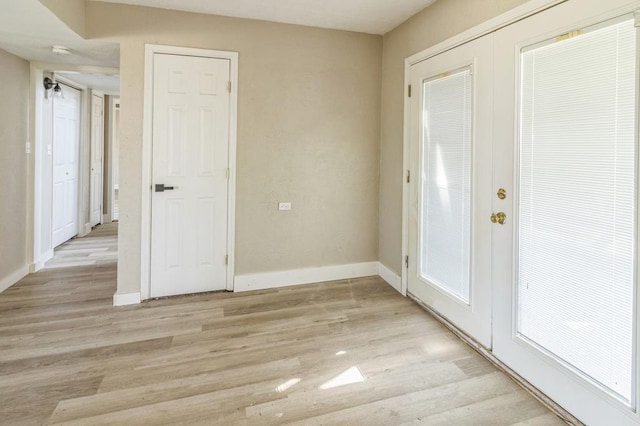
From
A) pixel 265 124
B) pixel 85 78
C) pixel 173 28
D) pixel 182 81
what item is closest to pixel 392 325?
pixel 265 124

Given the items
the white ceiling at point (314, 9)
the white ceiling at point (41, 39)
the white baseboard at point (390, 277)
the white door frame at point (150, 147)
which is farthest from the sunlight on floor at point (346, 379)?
the white ceiling at point (41, 39)

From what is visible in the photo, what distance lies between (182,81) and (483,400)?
3.26m

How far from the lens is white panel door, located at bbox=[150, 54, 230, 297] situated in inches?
122

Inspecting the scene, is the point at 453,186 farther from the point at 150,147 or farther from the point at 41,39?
the point at 41,39

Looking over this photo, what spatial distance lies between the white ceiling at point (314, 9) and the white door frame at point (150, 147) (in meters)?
0.33

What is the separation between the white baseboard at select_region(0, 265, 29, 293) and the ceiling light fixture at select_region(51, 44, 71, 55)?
2.18 meters

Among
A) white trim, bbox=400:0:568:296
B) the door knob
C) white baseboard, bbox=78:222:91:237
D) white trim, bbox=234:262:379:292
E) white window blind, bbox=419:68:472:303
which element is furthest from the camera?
white baseboard, bbox=78:222:91:237

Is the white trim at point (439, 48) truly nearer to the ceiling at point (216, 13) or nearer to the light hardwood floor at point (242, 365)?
the ceiling at point (216, 13)

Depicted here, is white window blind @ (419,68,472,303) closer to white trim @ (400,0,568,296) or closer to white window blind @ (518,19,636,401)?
white trim @ (400,0,568,296)

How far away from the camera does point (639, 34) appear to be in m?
1.47

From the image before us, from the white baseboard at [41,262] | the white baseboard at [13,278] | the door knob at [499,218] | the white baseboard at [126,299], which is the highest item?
the door knob at [499,218]

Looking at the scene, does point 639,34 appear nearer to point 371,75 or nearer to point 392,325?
point 392,325

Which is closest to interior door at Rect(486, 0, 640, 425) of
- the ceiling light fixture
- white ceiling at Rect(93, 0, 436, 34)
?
white ceiling at Rect(93, 0, 436, 34)

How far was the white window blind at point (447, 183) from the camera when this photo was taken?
2535mm
